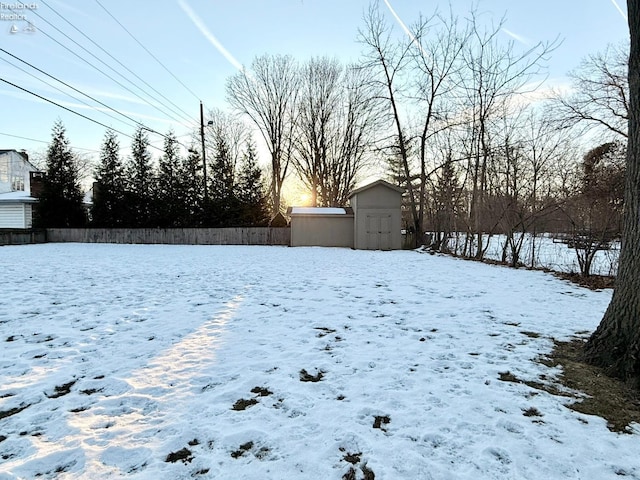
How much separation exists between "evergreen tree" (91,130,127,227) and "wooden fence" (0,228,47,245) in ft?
8.89

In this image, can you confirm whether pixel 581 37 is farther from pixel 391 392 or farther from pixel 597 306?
pixel 391 392

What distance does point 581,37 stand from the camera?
9.26 meters

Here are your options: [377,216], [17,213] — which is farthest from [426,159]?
[17,213]

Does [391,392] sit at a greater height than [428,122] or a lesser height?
lesser

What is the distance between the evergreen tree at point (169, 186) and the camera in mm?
21266

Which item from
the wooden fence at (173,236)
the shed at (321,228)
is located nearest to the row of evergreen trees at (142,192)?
the wooden fence at (173,236)

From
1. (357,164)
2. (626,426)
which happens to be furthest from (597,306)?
(357,164)

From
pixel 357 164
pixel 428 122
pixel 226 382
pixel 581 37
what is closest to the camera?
pixel 226 382

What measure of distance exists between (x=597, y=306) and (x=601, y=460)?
4554mm

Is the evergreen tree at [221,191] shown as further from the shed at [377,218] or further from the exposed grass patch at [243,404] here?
the exposed grass patch at [243,404]

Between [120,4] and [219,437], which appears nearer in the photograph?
[219,437]

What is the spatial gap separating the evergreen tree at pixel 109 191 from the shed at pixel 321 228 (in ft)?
37.1

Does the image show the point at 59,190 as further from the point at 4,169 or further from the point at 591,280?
the point at 591,280

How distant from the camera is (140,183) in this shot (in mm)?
21672
